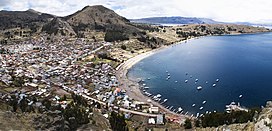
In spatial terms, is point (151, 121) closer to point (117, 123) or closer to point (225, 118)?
point (117, 123)

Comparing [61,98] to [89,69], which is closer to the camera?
[61,98]

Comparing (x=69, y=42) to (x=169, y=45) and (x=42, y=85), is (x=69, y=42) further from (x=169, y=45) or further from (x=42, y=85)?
(x=42, y=85)

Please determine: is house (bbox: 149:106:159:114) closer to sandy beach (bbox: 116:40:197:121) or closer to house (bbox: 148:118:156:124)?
sandy beach (bbox: 116:40:197:121)

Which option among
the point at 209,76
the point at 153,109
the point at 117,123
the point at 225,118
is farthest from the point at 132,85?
the point at 225,118

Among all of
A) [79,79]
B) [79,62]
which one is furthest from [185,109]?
[79,62]

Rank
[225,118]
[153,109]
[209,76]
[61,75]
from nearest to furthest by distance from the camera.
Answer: [225,118], [153,109], [61,75], [209,76]

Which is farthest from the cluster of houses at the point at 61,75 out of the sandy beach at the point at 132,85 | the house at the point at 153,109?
the sandy beach at the point at 132,85

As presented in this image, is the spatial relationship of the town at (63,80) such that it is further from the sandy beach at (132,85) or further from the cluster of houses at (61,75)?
the sandy beach at (132,85)
